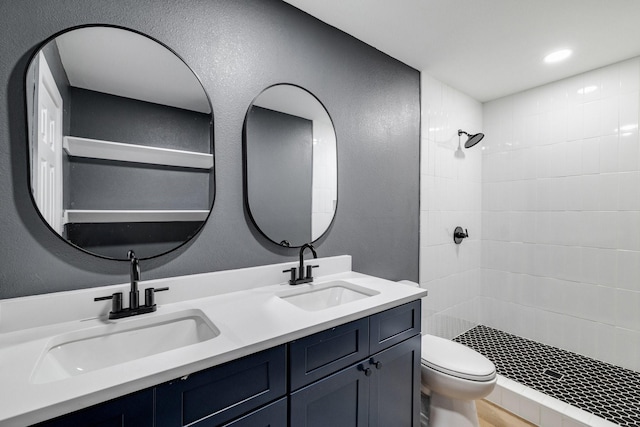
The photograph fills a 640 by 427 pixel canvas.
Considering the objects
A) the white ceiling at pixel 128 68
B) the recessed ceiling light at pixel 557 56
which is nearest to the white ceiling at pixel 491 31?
the recessed ceiling light at pixel 557 56

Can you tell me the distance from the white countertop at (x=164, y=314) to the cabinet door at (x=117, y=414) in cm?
2

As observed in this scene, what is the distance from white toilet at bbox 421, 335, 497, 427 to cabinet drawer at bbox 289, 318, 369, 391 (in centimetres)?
65

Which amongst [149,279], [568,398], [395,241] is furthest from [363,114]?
[568,398]

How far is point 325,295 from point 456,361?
796 millimetres

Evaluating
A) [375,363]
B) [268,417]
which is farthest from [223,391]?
[375,363]

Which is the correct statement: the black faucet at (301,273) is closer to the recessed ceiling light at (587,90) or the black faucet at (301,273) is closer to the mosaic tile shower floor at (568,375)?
the mosaic tile shower floor at (568,375)

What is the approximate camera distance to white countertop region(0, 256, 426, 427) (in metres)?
0.66

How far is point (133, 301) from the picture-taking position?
3.62 feet

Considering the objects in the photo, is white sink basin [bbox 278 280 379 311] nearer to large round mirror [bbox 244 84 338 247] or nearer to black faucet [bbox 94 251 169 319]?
large round mirror [bbox 244 84 338 247]

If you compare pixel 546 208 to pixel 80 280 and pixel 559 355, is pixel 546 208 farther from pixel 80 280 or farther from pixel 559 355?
pixel 80 280

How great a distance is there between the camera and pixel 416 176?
2344mm

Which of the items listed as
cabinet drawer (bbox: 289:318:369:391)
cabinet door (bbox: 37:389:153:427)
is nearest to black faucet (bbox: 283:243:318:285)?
cabinet drawer (bbox: 289:318:369:391)

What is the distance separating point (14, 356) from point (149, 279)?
1.45 feet

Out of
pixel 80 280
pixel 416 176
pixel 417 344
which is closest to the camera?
pixel 80 280
